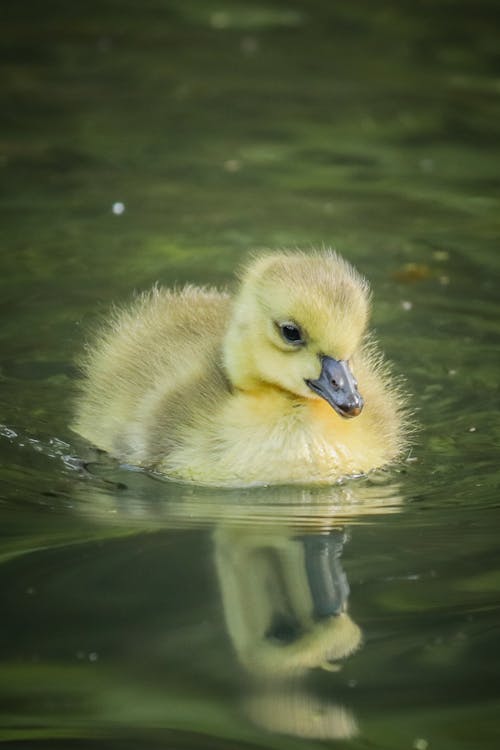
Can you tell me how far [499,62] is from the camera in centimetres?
935

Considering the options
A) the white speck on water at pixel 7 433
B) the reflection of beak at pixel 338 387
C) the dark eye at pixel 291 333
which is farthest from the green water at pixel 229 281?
the dark eye at pixel 291 333

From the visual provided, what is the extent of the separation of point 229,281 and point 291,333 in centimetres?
186

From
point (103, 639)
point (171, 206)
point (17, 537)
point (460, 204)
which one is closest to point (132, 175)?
point (171, 206)

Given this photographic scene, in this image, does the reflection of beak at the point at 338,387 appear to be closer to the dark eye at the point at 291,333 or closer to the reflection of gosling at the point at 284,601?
the dark eye at the point at 291,333

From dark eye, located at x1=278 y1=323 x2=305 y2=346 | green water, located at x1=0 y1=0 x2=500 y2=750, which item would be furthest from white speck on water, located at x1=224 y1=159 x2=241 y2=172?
dark eye, located at x1=278 y1=323 x2=305 y2=346

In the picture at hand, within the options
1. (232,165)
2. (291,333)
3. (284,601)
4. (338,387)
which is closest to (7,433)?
(291,333)

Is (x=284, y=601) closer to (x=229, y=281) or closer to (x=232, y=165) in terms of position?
(x=229, y=281)

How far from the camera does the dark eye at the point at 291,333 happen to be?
4.46m

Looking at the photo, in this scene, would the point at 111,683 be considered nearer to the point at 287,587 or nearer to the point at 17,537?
the point at 287,587

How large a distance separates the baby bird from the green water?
10cm

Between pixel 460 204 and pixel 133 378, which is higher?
pixel 460 204

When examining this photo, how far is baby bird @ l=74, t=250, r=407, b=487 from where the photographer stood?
4.41m

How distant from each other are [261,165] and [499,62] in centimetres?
237

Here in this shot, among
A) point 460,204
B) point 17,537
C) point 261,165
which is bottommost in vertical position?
point 17,537
